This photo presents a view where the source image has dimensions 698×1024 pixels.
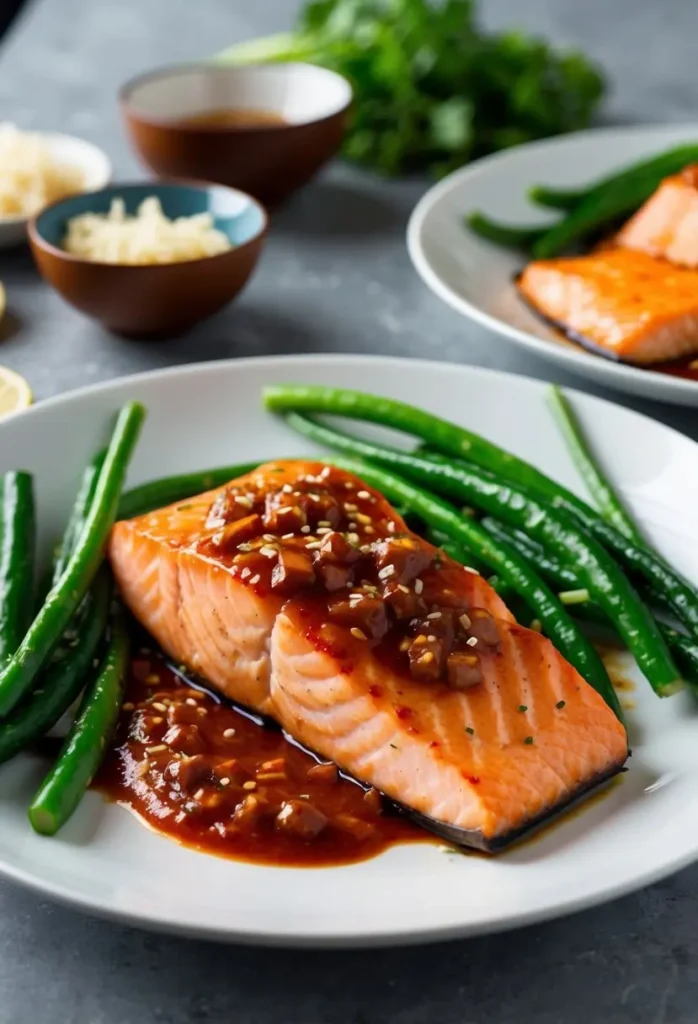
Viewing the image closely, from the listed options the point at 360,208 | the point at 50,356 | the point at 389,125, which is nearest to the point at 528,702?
the point at 50,356

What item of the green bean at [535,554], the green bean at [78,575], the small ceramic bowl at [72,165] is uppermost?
the green bean at [535,554]

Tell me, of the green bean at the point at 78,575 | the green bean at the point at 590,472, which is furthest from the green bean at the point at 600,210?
the green bean at the point at 78,575

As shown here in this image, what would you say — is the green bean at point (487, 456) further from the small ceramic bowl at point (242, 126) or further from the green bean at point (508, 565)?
the small ceramic bowl at point (242, 126)

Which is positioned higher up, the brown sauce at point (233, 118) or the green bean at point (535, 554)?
the green bean at point (535, 554)

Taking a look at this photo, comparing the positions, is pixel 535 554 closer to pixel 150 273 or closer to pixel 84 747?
pixel 84 747

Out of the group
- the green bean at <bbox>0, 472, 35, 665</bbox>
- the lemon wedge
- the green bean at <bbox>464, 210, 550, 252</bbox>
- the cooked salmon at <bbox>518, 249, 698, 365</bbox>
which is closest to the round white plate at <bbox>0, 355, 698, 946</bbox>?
the green bean at <bbox>0, 472, 35, 665</bbox>
